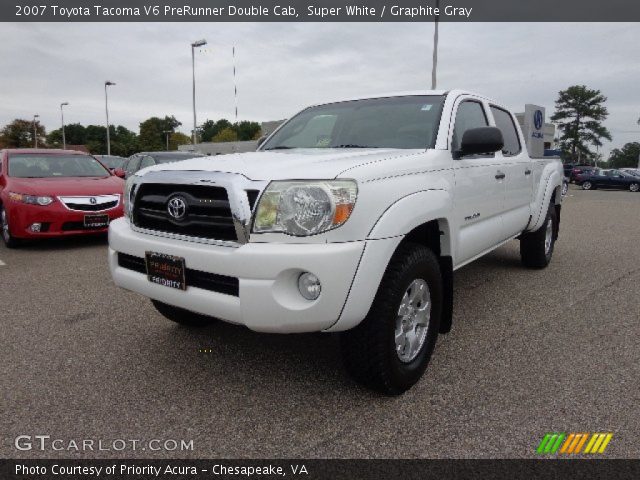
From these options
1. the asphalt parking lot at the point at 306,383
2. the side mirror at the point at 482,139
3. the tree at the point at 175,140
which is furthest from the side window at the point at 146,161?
the tree at the point at 175,140

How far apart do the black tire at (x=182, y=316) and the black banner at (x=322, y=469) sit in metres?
1.43

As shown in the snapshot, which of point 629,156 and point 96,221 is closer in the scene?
point 96,221

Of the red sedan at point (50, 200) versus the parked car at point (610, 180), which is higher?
the red sedan at point (50, 200)

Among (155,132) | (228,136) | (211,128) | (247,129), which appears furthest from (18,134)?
(211,128)

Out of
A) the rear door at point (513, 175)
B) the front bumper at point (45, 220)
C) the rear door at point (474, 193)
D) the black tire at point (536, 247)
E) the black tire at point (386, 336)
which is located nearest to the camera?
the black tire at point (386, 336)

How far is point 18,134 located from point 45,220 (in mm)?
75685

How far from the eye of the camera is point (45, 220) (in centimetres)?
642

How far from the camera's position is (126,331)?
140 inches

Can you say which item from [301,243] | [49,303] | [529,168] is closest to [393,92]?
[529,168]

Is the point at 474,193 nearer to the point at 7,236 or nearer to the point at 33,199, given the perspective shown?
the point at 33,199

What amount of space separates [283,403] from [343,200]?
3.67ft

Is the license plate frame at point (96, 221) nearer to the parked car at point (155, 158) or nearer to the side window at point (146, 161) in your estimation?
the parked car at point (155, 158)

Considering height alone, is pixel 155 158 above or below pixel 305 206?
above

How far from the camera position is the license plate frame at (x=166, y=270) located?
2.46m
